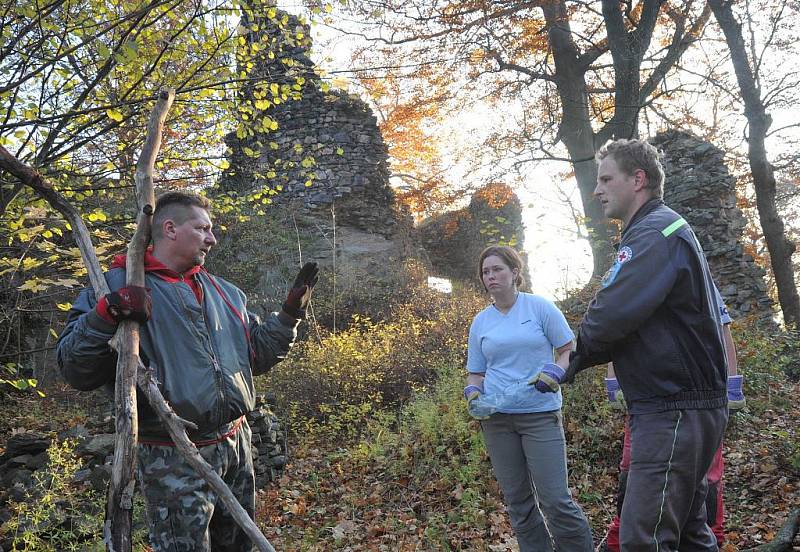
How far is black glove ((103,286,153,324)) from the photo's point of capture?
249 centimetres

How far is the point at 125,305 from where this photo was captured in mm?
2502

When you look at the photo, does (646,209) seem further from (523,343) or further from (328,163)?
(328,163)

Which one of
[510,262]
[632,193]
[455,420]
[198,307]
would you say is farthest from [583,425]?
[198,307]

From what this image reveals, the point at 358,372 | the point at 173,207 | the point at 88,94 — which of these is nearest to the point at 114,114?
the point at 88,94

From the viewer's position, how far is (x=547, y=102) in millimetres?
14609

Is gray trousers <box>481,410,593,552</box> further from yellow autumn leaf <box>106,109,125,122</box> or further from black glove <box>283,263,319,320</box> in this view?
yellow autumn leaf <box>106,109,125,122</box>

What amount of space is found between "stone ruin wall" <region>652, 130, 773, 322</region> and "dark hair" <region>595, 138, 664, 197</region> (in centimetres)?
959

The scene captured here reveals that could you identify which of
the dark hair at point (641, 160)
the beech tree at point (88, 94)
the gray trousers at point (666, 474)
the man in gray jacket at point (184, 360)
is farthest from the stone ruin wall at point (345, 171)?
the gray trousers at point (666, 474)

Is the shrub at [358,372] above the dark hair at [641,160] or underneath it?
underneath

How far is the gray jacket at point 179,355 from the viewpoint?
2629 millimetres

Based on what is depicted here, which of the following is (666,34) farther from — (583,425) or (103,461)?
(103,461)

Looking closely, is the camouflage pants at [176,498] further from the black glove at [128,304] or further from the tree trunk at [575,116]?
the tree trunk at [575,116]

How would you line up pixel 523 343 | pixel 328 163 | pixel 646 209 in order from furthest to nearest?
pixel 328 163 → pixel 523 343 → pixel 646 209

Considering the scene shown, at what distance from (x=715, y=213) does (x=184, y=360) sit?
11873 millimetres
